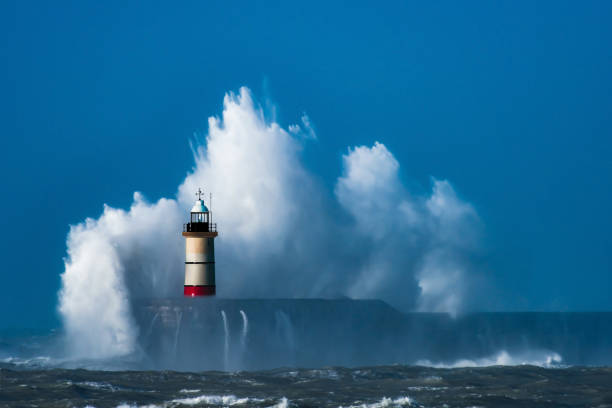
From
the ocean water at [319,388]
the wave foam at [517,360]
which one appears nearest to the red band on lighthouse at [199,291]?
the ocean water at [319,388]

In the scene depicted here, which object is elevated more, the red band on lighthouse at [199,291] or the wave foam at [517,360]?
the red band on lighthouse at [199,291]

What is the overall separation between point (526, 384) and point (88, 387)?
14084 millimetres

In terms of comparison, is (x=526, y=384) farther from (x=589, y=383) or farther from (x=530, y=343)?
(x=530, y=343)

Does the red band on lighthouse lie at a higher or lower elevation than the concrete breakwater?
higher

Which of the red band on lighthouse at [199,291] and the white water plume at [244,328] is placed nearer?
the red band on lighthouse at [199,291]

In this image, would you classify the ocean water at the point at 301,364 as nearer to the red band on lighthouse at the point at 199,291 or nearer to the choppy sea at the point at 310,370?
the choppy sea at the point at 310,370

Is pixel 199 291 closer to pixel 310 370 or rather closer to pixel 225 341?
pixel 225 341

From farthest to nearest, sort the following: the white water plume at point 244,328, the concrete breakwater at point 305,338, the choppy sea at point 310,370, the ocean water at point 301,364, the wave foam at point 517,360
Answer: the wave foam at point 517,360
the white water plume at point 244,328
the concrete breakwater at point 305,338
the ocean water at point 301,364
the choppy sea at point 310,370

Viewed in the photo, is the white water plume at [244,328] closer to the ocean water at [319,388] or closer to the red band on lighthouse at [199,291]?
the red band on lighthouse at [199,291]

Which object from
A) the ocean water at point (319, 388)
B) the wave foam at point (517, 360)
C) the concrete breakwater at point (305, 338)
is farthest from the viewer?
the wave foam at point (517, 360)

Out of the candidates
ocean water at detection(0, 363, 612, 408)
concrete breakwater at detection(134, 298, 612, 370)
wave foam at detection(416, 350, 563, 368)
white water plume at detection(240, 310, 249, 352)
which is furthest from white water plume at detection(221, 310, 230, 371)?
wave foam at detection(416, 350, 563, 368)

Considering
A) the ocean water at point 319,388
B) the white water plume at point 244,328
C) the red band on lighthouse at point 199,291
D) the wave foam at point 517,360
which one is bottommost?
the ocean water at point 319,388

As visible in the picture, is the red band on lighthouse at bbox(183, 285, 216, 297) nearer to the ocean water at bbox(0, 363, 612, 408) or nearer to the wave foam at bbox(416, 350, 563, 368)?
the ocean water at bbox(0, 363, 612, 408)

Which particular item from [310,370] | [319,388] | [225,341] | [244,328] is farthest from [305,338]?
[319,388]
